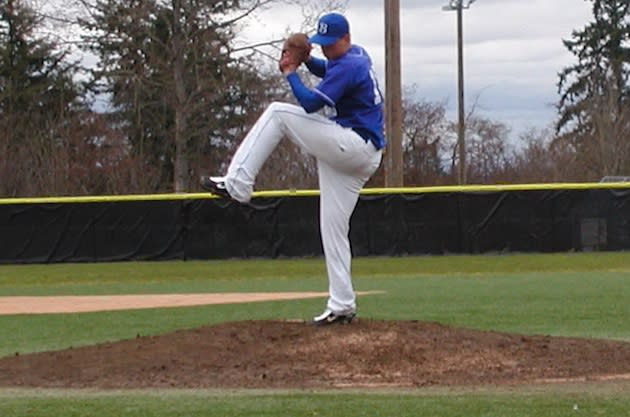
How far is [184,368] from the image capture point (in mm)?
8375

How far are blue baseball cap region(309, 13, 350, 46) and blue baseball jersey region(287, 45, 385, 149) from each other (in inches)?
5.4

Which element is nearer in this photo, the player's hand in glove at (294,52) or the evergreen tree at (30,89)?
the player's hand in glove at (294,52)

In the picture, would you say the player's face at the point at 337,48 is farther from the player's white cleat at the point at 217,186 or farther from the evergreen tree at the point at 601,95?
the evergreen tree at the point at 601,95

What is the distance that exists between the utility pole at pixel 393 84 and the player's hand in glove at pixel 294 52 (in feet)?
60.5

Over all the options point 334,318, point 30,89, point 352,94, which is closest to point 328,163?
point 352,94

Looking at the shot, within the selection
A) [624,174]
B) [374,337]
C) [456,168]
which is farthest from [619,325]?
[624,174]

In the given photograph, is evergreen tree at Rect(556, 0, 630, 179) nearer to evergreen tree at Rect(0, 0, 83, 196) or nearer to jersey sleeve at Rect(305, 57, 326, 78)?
evergreen tree at Rect(0, 0, 83, 196)

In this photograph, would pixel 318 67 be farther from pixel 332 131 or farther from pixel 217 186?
pixel 217 186

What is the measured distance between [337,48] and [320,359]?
2.13 m

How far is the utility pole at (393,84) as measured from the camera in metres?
26.8

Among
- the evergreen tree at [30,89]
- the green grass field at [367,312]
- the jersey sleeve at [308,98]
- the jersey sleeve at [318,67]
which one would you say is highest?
the evergreen tree at [30,89]

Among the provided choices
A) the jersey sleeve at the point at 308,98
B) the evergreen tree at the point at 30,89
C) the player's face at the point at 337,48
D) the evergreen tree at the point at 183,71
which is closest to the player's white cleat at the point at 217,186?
the jersey sleeve at the point at 308,98

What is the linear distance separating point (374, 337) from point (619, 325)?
4306 millimetres

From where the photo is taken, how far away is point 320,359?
27.6 ft
